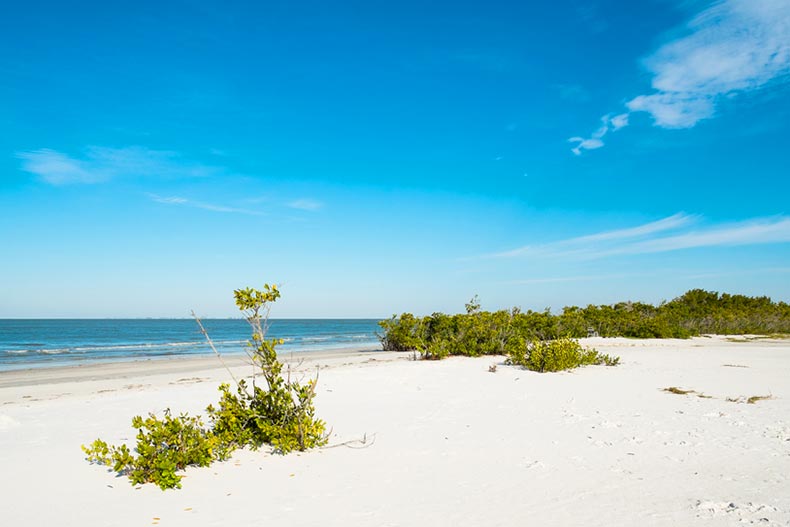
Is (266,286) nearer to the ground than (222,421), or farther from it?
farther from it

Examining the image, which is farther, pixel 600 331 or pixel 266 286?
pixel 600 331

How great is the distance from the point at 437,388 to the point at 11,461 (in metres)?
8.19

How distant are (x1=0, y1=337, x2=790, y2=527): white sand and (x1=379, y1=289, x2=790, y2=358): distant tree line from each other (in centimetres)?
729

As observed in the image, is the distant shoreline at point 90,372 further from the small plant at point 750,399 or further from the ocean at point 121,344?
the small plant at point 750,399

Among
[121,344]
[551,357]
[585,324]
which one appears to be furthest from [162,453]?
[121,344]

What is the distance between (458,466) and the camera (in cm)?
610

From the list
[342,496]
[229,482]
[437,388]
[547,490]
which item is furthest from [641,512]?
[437,388]

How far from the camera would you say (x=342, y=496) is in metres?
5.13

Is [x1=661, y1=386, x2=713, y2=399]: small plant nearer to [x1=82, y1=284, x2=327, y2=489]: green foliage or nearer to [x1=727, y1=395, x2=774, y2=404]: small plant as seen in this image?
[x1=727, y1=395, x2=774, y2=404]: small plant

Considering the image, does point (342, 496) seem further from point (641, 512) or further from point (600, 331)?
point (600, 331)

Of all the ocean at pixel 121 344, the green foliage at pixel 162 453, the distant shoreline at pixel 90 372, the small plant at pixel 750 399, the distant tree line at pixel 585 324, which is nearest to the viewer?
the green foliage at pixel 162 453

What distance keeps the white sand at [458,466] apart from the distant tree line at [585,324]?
7294 millimetres

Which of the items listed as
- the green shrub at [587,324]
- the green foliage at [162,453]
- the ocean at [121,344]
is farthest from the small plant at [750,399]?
the green foliage at [162,453]

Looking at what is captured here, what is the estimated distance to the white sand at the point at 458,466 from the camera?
15.3ft
